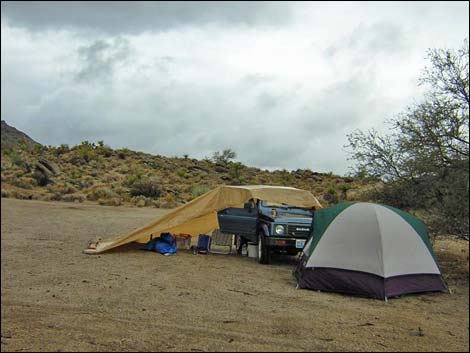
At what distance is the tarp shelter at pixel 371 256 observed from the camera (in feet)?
25.1

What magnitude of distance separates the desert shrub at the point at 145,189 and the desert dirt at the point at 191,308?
21420 millimetres

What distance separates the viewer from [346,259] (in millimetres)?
7996

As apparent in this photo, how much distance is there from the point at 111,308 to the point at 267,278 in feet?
12.9

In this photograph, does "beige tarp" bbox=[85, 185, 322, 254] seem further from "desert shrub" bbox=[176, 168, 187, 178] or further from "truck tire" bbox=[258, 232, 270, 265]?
"desert shrub" bbox=[176, 168, 187, 178]

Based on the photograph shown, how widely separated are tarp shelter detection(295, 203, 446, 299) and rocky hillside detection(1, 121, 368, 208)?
6534 millimetres

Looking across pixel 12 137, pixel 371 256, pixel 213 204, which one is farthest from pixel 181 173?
pixel 12 137

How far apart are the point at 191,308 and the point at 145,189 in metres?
27.2

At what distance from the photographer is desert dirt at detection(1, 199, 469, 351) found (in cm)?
473

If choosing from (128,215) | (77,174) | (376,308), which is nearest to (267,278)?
(376,308)

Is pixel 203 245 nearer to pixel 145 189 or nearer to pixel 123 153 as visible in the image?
pixel 145 189

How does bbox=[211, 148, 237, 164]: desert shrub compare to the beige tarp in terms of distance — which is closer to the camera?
the beige tarp

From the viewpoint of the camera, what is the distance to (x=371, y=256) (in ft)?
25.6

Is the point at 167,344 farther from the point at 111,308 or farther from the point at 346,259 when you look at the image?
the point at 346,259

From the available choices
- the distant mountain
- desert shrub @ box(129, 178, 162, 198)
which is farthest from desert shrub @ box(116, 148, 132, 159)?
the distant mountain
